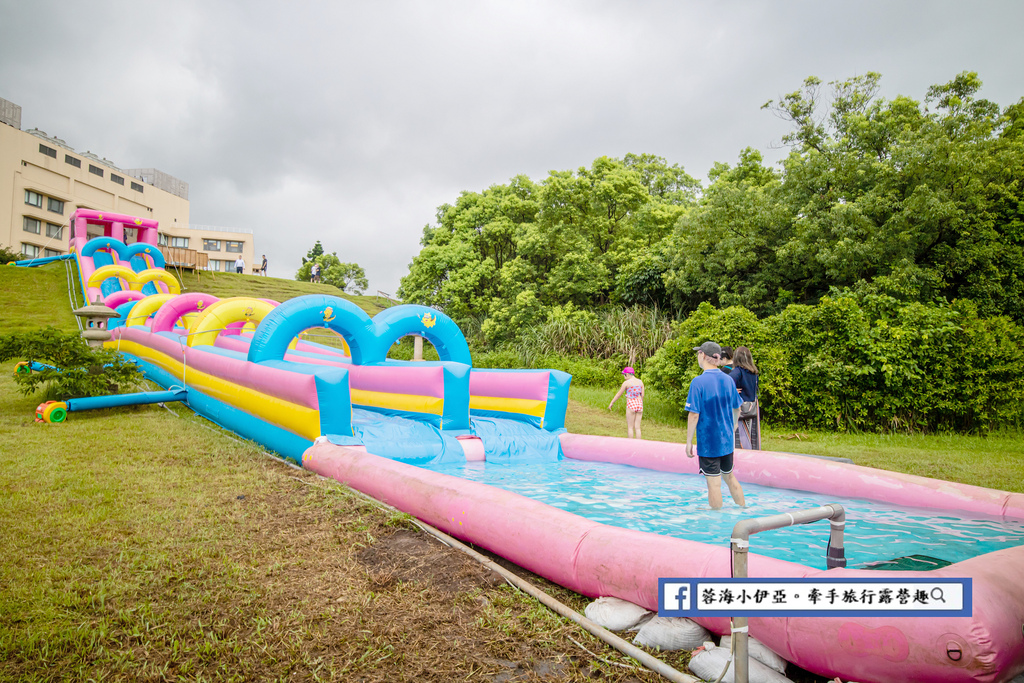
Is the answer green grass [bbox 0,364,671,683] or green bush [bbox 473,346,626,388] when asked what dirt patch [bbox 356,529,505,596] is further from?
green bush [bbox 473,346,626,388]

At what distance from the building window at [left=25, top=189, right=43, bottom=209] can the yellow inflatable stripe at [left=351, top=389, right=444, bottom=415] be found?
3577 cm

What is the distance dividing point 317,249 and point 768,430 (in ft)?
191

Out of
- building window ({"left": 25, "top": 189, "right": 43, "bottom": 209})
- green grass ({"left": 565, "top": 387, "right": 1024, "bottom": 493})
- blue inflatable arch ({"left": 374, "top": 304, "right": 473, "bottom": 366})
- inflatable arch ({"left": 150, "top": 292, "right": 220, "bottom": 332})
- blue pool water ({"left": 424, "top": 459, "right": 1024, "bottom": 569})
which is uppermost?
building window ({"left": 25, "top": 189, "right": 43, "bottom": 209})

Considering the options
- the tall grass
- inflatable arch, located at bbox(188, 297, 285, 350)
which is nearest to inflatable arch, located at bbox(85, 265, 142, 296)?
inflatable arch, located at bbox(188, 297, 285, 350)

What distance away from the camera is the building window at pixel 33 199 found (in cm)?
3231

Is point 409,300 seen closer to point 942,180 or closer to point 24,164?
point 942,180

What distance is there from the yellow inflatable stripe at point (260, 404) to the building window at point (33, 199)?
106 feet

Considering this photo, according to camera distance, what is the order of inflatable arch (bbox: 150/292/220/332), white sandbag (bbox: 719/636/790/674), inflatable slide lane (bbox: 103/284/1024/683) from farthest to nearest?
inflatable arch (bbox: 150/292/220/332)
white sandbag (bbox: 719/636/790/674)
inflatable slide lane (bbox: 103/284/1024/683)

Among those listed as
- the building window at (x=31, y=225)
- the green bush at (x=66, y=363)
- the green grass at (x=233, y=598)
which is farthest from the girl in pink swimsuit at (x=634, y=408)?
the building window at (x=31, y=225)

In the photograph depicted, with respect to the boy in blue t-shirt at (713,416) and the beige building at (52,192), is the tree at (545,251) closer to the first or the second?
the boy in blue t-shirt at (713,416)

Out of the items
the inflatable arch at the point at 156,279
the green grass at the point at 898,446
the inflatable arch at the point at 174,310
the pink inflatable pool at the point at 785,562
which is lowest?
the green grass at the point at 898,446

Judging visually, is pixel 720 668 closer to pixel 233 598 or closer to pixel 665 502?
pixel 233 598

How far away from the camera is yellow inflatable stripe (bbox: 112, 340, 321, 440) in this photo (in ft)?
19.8

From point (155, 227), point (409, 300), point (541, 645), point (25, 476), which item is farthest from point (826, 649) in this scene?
point (155, 227)
